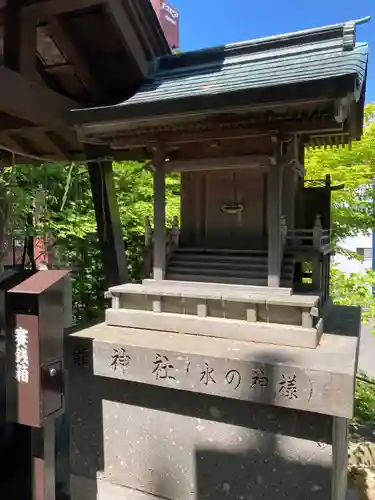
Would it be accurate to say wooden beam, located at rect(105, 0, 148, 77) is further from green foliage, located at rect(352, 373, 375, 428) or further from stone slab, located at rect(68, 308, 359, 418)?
green foliage, located at rect(352, 373, 375, 428)

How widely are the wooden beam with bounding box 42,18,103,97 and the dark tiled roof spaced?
0.72 m

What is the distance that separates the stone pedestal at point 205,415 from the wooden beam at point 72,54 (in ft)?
9.22

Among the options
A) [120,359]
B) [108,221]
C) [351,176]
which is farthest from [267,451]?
[351,176]

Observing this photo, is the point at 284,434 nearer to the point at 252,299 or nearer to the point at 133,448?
the point at 252,299

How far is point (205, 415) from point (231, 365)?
1.86ft

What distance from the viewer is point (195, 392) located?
327cm

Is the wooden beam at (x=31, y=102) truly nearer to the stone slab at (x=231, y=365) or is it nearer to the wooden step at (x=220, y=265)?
the wooden step at (x=220, y=265)

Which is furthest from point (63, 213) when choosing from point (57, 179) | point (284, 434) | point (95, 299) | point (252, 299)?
point (284, 434)

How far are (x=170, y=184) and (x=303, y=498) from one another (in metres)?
6.02

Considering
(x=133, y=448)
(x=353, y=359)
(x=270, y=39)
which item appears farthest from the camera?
(x=270, y=39)

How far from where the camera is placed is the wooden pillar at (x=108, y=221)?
4996 mm

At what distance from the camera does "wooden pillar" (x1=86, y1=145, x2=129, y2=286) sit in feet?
16.4

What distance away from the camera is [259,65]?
3656mm

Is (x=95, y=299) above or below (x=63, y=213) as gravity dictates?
below
